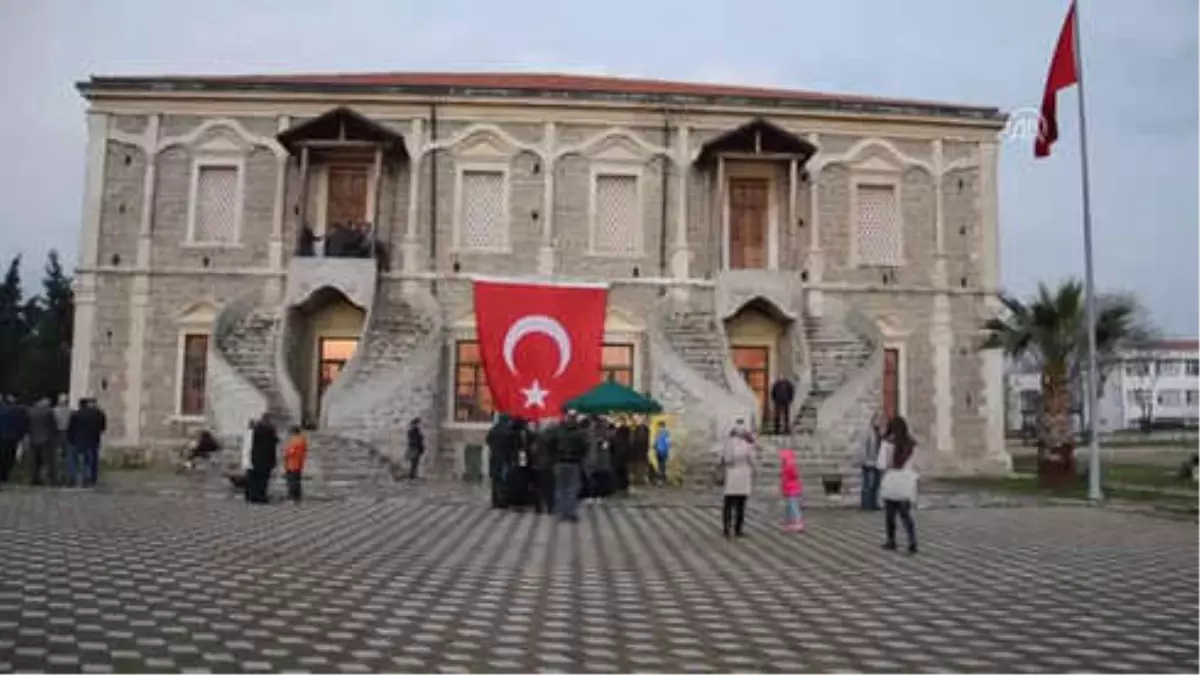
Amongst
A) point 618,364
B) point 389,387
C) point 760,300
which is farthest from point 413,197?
point 760,300

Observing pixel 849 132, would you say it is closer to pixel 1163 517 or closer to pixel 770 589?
pixel 1163 517

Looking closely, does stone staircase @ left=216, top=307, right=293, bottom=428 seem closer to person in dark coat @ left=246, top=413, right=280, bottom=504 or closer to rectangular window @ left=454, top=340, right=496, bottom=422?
rectangular window @ left=454, top=340, right=496, bottom=422

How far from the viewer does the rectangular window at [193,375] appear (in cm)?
2914

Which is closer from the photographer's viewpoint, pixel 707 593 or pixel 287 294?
pixel 707 593

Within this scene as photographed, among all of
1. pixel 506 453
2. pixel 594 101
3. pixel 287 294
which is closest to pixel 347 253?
pixel 287 294

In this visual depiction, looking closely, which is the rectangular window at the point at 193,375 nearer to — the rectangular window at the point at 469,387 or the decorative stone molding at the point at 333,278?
the decorative stone molding at the point at 333,278

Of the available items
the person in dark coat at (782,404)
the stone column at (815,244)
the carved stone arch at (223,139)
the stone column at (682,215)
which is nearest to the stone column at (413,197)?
the carved stone arch at (223,139)

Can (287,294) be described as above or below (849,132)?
below

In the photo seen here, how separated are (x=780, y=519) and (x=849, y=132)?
1763 cm

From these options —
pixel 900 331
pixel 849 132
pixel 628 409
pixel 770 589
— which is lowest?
pixel 770 589

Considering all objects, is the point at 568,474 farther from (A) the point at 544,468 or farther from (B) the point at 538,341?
(B) the point at 538,341

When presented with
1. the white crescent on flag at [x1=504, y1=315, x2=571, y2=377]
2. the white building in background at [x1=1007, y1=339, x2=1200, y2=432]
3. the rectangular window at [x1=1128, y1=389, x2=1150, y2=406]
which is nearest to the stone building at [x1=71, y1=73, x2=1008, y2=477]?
the white crescent on flag at [x1=504, y1=315, x2=571, y2=377]

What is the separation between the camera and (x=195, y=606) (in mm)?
8312

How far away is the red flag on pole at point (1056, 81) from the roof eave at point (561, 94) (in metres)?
8.60
